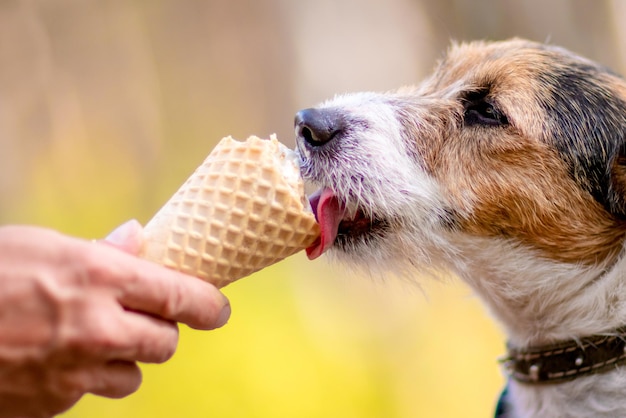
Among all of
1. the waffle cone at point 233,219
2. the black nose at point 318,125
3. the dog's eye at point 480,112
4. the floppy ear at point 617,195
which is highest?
the black nose at point 318,125

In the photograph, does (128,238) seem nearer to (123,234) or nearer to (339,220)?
(123,234)

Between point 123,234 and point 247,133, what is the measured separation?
420cm

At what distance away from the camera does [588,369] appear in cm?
194

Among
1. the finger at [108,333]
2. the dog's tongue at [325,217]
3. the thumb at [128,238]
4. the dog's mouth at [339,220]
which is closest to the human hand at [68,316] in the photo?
the finger at [108,333]

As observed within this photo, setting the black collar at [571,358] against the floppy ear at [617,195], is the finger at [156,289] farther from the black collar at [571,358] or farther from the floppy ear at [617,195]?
the floppy ear at [617,195]

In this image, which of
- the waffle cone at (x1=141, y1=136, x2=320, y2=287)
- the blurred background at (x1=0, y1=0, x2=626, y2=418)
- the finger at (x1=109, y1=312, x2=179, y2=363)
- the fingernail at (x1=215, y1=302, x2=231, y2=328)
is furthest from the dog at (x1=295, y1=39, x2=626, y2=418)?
the blurred background at (x1=0, y1=0, x2=626, y2=418)

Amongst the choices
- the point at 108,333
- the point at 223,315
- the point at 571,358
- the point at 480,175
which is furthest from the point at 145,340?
the point at 571,358

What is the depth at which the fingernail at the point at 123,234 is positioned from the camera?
1.45 meters

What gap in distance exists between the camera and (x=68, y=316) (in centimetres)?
121

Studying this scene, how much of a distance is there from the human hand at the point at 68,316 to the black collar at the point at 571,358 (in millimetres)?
1285

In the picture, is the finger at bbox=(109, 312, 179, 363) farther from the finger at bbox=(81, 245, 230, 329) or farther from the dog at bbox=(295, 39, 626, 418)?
the dog at bbox=(295, 39, 626, 418)

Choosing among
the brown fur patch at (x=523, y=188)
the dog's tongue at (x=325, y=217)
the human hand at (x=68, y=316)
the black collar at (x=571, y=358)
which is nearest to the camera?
the human hand at (x=68, y=316)

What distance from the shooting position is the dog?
78.7 inches

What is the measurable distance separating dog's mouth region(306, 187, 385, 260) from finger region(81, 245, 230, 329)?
536 millimetres
